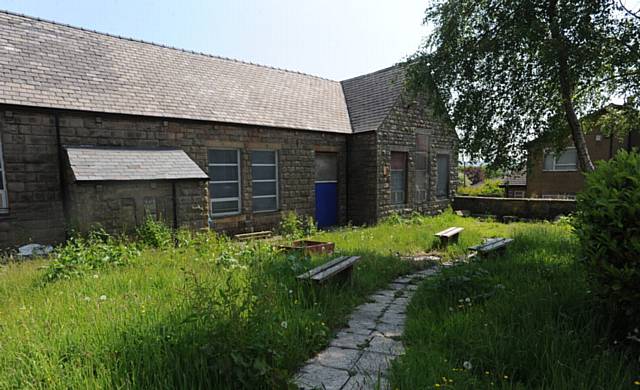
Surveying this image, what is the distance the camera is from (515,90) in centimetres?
827

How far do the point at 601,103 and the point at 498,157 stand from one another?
3618 millimetres

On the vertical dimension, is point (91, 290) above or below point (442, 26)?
below

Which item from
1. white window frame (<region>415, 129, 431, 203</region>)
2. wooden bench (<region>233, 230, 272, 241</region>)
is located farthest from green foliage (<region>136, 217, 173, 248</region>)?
white window frame (<region>415, 129, 431, 203</region>)

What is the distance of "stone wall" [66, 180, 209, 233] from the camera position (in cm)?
804

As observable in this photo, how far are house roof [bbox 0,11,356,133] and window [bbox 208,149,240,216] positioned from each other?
125cm

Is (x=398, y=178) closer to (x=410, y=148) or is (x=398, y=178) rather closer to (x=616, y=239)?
(x=410, y=148)

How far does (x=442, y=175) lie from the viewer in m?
17.3

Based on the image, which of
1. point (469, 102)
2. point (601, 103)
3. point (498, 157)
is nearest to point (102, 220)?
point (469, 102)

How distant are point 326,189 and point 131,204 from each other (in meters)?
7.40

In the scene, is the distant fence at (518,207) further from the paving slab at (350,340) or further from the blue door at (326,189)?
the paving slab at (350,340)

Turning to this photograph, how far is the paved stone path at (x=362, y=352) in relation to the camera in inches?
112

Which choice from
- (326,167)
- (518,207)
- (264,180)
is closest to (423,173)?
(518,207)

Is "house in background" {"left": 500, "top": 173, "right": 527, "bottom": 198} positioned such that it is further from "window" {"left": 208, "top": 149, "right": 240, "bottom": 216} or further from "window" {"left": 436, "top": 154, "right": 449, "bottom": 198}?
"window" {"left": 208, "top": 149, "right": 240, "bottom": 216}

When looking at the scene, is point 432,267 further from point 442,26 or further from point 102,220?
point 102,220
